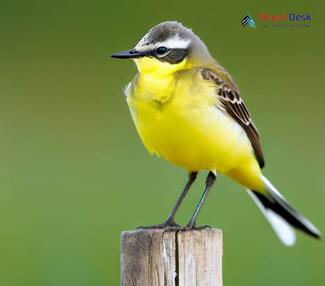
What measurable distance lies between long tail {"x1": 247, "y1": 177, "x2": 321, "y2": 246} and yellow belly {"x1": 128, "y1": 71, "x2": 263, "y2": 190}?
451 mm

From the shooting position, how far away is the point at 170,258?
12.8 ft

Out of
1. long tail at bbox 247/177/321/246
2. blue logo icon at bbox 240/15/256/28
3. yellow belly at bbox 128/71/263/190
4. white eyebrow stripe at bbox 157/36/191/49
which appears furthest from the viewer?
blue logo icon at bbox 240/15/256/28

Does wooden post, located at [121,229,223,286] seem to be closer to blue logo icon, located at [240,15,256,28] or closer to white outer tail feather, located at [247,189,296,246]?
white outer tail feather, located at [247,189,296,246]

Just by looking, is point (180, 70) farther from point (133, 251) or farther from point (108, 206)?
point (108, 206)

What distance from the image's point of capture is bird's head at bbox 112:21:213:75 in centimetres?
462

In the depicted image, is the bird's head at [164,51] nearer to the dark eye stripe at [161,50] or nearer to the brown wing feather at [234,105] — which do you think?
the dark eye stripe at [161,50]

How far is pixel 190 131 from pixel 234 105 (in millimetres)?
319

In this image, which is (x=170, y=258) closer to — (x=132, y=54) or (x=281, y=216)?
(x=132, y=54)

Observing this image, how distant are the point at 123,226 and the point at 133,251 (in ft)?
6.86

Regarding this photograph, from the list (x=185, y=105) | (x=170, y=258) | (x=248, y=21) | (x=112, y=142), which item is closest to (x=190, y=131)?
(x=185, y=105)

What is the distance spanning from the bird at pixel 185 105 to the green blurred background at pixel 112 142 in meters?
0.96

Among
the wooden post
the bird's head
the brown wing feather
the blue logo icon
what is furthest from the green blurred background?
the wooden post

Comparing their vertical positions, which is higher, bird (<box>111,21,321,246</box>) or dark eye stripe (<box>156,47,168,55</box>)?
dark eye stripe (<box>156,47,168,55</box>)

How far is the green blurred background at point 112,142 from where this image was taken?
5844 millimetres
